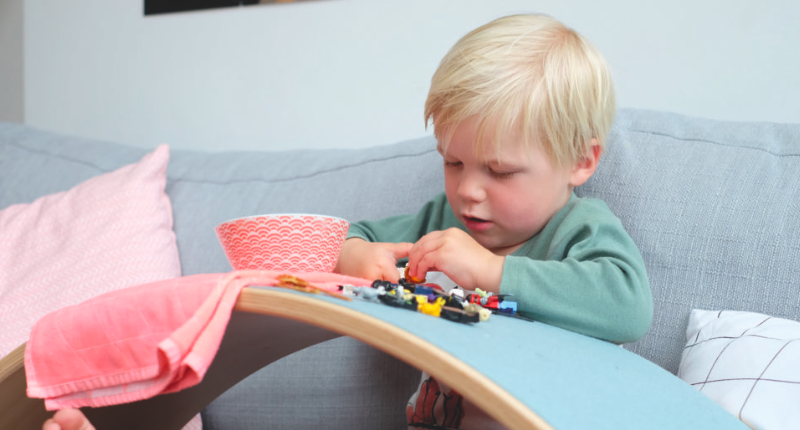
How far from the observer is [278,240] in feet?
2.32

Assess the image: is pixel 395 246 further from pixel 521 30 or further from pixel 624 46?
pixel 624 46

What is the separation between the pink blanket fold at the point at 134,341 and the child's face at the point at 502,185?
0.38m

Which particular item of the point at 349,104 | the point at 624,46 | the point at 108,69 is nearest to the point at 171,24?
the point at 108,69

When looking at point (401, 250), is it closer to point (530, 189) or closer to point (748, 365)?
point (530, 189)

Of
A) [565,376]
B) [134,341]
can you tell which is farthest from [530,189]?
[134,341]

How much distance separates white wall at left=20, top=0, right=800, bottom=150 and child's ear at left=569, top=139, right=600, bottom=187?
1.56 feet

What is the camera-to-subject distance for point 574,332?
74 cm

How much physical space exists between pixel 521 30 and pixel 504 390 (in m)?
0.61

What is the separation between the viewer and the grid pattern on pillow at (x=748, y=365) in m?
0.70

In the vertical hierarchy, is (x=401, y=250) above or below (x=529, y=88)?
below

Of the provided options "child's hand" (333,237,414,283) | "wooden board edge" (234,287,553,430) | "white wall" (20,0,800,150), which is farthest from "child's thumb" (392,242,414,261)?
"white wall" (20,0,800,150)

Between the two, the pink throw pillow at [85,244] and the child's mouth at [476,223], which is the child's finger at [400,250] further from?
the pink throw pillow at [85,244]

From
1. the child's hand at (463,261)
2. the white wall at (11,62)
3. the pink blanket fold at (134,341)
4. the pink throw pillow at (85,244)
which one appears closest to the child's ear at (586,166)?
the child's hand at (463,261)

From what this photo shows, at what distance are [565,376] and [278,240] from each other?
341mm
